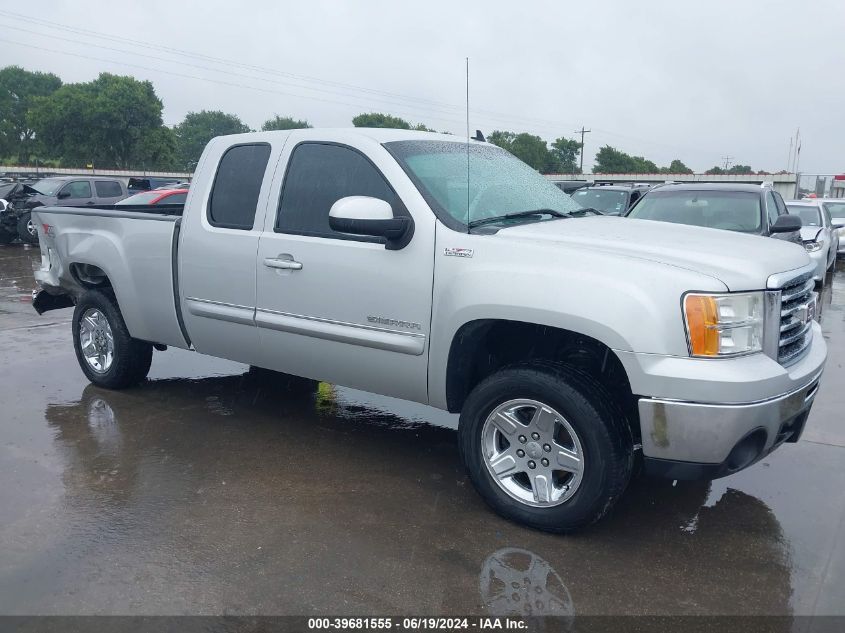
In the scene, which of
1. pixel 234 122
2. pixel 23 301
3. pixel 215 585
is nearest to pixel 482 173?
pixel 215 585

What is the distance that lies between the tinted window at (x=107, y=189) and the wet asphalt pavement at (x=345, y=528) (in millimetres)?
15199

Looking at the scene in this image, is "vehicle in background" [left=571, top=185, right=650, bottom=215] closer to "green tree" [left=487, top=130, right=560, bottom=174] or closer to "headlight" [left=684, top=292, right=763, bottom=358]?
"headlight" [left=684, top=292, right=763, bottom=358]

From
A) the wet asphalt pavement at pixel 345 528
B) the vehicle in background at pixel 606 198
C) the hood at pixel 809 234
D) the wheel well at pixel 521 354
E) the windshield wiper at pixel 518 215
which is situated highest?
the vehicle in background at pixel 606 198

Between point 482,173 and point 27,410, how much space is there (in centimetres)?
371

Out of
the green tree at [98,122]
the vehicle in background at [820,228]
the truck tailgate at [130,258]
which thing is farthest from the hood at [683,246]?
the green tree at [98,122]

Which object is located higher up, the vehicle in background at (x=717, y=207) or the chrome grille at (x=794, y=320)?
the vehicle in background at (x=717, y=207)

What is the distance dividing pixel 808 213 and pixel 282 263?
42.4 feet

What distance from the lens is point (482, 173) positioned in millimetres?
4379

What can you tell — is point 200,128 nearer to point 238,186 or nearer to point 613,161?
point 613,161

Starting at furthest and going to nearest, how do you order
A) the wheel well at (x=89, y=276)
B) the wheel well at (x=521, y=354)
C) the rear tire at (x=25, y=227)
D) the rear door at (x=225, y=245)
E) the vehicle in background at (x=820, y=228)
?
the rear tire at (x=25, y=227) → the vehicle in background at (x=820, y=228) → the wheel well at (x=89, y=276) → the rear door at (x=225, y=245) → the wheel well at (x=521, y=354)

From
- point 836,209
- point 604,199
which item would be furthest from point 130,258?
point 836,209

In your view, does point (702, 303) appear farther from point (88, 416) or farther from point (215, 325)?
point (88, 416)

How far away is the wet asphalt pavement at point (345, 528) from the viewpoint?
304 cm

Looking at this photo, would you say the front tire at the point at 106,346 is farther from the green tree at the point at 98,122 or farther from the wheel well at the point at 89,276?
the green tree at the point at 98,122
